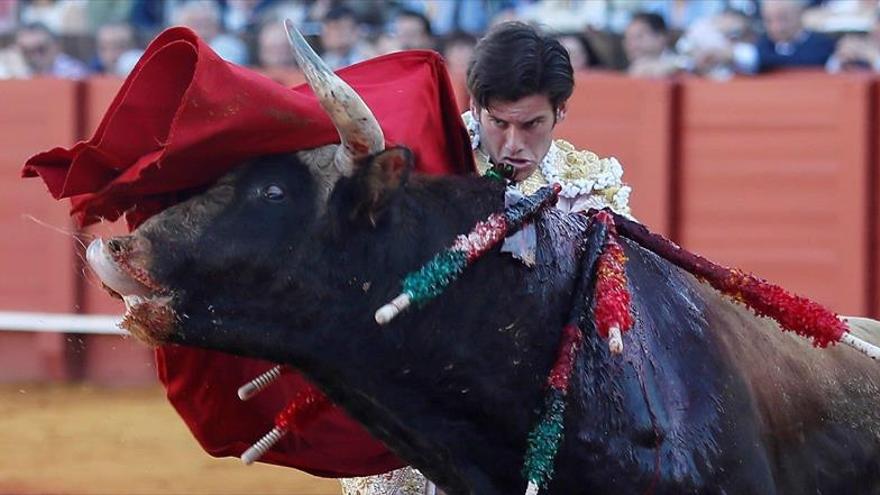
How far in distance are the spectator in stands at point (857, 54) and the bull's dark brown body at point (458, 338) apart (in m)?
5.34

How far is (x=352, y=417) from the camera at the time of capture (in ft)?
9.66

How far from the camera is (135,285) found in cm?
268

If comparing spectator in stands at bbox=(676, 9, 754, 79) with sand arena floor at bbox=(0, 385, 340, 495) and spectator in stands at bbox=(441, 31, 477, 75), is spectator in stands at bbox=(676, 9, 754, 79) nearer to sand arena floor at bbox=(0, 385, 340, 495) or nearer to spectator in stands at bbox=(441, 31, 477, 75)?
spectator in stands at bbox=(441, 31, 477, 75)

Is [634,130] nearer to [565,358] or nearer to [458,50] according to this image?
[458,50]

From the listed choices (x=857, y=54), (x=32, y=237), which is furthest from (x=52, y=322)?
(x=857, y=54)

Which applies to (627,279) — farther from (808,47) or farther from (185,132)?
(808,47)

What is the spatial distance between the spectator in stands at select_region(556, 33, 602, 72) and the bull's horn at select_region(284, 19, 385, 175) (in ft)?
20.1

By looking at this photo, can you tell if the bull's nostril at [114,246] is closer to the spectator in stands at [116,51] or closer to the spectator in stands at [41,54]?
the spectator in stands at [116,51]

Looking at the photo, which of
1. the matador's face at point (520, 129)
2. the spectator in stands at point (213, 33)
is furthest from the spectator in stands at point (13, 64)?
the matador's face at point (520, 129)

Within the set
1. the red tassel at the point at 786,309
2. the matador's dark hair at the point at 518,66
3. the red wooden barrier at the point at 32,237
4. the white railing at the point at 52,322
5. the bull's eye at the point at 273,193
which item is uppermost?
the bull's eye at the point at 273,193

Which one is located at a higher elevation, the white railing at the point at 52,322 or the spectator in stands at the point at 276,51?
the spectator in stands at the point at 276,51

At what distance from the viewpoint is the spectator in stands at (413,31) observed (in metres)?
9.05

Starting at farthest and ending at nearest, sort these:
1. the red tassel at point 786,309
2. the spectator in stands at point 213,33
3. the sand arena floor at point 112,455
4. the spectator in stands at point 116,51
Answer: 1. the spectator in stands at point 116,51
2. the spectator in stands at point 213,33
3. the sand arena floor at point 112,455
4. the red tassel at point 786,309

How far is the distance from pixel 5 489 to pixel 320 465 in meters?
3.23
